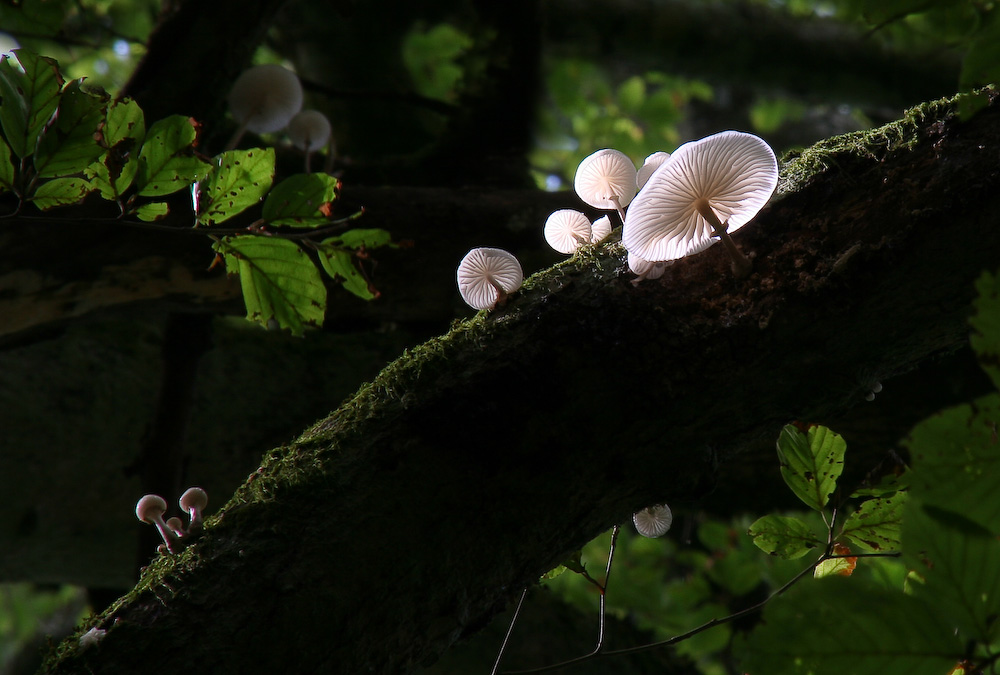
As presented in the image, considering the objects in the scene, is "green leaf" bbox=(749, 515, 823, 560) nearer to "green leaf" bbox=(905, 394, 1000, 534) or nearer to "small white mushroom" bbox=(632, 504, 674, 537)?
"small white mushroom" bbox=(632, 504, 674, 537)

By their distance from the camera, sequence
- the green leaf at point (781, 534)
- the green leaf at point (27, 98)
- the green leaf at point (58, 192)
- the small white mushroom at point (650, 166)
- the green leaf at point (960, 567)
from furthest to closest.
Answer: the small white mushroom at point (650, 166), the green leaf at point (781, 534), the green leaf at point (58, 192), the green leaf at point (27, 98), the green leaf at point (960, 567)

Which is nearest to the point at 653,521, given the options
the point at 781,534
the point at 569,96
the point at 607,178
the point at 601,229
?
the point at 781,534

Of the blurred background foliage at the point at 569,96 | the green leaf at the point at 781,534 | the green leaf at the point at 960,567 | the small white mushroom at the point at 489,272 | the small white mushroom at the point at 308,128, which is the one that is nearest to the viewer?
the green leaf at the point at 960,567

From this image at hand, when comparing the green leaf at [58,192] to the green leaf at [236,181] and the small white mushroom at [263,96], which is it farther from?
the small white mushroom at [263,96]

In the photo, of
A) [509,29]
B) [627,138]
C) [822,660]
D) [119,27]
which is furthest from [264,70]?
[627,138]

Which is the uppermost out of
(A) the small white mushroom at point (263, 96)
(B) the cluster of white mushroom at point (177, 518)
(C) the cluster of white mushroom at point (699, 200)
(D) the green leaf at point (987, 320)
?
(A) the small white mushroom at point (263, 96)

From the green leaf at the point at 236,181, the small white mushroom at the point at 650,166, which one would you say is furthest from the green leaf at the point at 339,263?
the small white mushroom at the point at 650,166

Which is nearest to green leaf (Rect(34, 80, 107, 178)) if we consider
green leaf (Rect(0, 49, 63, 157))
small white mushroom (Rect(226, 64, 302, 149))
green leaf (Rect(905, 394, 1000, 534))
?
green leaf (Rect(0, 49, 63, 157))
